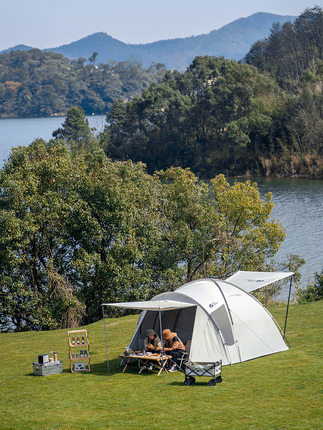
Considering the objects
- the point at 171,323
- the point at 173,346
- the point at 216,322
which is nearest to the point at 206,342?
the point at 216,322

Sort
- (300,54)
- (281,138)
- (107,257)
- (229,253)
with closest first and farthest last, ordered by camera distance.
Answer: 1. (107,257)
2. (229,253)
3. (281,138)
4. (300,54)

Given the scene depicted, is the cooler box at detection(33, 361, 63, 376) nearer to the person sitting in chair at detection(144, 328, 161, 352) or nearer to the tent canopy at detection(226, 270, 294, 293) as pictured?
the person sitting in chair at detection(144, 328, 161, 352)

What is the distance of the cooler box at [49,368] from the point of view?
1759 cm

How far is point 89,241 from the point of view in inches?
1193

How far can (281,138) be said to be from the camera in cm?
9206

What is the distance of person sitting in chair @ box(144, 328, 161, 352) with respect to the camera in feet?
56.3

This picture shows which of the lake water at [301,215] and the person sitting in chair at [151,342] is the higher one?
the person sitting in chair at [151,342]

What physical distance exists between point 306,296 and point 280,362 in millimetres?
15858

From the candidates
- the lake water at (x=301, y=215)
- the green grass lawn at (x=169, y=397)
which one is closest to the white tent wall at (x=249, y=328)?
the green grass lawn at (x=169, y=397)

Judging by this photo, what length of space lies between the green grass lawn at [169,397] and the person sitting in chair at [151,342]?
0.73 m

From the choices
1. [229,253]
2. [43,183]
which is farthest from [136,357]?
[229,253]

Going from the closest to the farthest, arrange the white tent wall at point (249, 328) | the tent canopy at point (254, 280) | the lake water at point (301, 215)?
the white tent wall at point (249, 328) < the tent canopy at point (254, 280) < the lake water at point (301, 215)

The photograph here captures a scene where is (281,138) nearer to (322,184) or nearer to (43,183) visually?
(322,184)

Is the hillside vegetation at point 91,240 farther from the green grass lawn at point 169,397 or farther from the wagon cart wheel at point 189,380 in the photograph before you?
the wagon cart wheel at point 189,380
